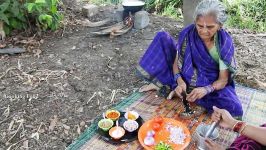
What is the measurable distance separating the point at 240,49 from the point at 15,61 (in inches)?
116

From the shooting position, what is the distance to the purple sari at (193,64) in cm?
306

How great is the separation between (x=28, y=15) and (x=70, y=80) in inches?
55.9

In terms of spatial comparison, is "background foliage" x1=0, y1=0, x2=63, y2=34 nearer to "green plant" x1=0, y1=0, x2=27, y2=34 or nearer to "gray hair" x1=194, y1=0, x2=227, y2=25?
"green plant" x1=0, y1=0, x2=27, y2=34

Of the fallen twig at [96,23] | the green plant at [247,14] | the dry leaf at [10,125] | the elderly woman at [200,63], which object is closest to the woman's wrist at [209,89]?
the elderly woman at [200,63]

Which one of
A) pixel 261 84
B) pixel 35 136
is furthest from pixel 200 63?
pixel 35 136

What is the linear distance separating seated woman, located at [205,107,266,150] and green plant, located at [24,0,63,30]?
2685 millimetres

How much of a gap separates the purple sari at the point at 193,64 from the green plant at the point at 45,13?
64.4 inches

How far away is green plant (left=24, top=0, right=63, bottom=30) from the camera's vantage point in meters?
4.21

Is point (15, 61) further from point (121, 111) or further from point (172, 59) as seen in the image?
point (172, 59)

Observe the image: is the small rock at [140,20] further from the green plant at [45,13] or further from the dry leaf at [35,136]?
the dry leaf at [35,136]

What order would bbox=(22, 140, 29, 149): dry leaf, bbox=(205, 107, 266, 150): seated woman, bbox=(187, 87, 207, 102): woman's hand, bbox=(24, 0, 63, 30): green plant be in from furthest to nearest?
bbox=(24, 0, 63, 30): green plant, bbox=(187, 87, 207, 102): woman's hand, bbox=(22, 140, 29, 149): dry leaf, bbox=(205, 107, 266, 150): seated woman

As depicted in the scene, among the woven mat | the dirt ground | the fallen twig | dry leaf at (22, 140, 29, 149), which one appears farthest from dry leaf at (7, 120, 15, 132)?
the fallen twig

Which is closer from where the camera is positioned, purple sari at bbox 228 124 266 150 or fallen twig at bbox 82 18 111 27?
purple sari at bbox 228 124 266 150

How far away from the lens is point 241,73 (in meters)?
4.02
